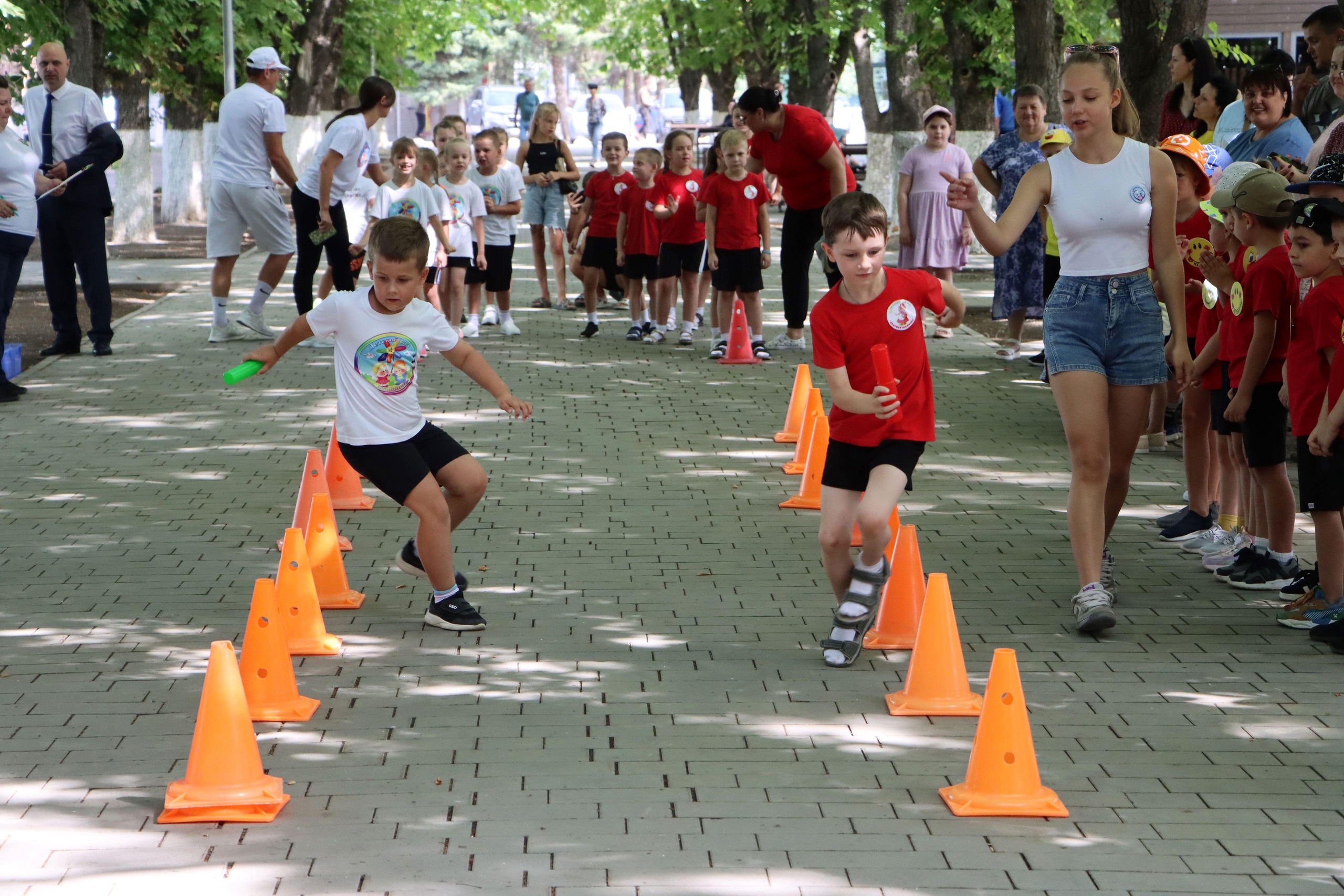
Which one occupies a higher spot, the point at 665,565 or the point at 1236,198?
the point at 1236,198

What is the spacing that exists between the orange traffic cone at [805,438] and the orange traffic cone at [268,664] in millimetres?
4060

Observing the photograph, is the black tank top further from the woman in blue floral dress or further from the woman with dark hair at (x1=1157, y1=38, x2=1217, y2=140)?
the woman with dark hair at (x1=1157, y1=38, x2=1217, y2=140)

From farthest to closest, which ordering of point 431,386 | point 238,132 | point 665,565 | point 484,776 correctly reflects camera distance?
point 238,132
point 431,386
point 665,565
point 484,776

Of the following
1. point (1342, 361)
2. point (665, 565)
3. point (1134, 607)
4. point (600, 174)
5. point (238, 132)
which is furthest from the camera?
point (600, 174)

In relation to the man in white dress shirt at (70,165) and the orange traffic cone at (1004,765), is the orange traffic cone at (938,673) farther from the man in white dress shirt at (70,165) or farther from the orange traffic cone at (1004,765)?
the man in white dress shirt at (70,165)

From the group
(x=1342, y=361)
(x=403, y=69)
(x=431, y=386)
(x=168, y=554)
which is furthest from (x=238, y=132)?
(x=403, y=69)

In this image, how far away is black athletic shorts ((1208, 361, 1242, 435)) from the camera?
672 cm

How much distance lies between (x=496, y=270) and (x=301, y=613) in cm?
876

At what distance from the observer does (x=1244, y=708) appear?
505cm

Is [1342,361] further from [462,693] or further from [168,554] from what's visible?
[168,554]

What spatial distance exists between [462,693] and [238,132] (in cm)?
907

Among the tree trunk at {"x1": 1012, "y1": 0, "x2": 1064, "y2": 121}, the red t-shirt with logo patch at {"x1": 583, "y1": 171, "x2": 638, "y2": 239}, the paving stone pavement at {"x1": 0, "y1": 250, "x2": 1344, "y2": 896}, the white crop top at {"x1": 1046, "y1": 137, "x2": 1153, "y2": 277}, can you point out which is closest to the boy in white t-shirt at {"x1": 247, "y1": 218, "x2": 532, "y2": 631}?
the paving stone pavement at {"x1": 0, "y1": 250, "x2": 1344, "y2": 896}

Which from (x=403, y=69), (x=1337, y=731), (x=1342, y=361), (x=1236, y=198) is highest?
(x=403, y=69)

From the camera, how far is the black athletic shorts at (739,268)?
1269 centimetres
